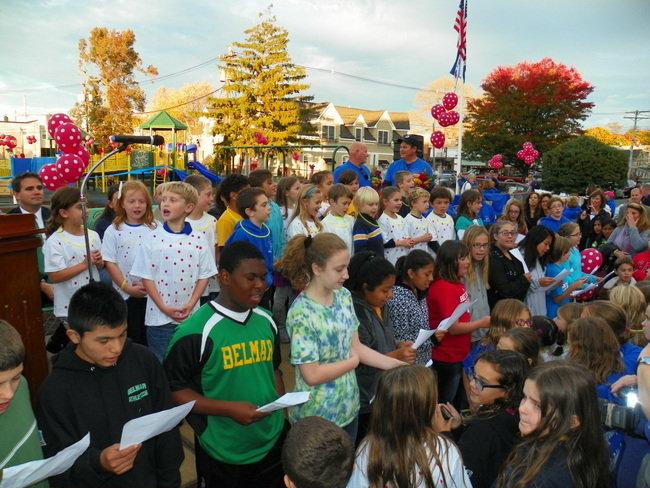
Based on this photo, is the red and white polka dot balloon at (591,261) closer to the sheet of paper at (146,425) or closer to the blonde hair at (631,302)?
the blonde hair at (631,302)

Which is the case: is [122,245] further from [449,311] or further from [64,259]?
[449,311]

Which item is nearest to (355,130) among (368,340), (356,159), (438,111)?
(438,111)

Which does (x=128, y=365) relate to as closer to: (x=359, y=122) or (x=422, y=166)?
(x=422, y=166)

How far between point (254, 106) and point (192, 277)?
1426 inches

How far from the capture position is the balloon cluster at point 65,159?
549 cm

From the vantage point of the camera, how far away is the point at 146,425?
1.81m

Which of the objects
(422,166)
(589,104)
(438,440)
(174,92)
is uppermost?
(174,92)

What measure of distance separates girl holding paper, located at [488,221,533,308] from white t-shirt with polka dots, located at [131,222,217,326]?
8.89ft

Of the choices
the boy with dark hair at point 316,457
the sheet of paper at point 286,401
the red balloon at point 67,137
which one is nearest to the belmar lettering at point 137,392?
the sheet of paper at point 286,401

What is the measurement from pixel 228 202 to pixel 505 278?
288 centimetres

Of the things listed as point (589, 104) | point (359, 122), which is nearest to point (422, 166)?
point (589, 104)

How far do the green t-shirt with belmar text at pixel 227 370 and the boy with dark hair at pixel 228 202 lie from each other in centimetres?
238

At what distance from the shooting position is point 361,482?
75.8 inches

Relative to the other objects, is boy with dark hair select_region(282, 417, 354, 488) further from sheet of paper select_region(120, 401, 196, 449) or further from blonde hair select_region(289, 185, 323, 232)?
blonde hair select_region(289, 185, 323, 232)
